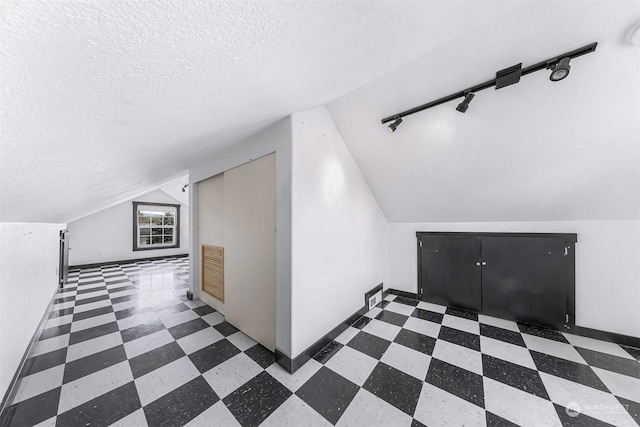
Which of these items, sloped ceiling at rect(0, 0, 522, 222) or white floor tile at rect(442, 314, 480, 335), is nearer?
sloped ceiling at rect(0, 0, 522, 222)

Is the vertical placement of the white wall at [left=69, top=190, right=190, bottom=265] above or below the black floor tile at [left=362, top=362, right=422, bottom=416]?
above

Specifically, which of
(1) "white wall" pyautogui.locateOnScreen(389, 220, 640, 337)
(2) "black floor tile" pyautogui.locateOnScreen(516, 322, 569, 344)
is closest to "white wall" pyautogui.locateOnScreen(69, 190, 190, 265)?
(2) "black floor tile" pyautogui.locateOnScreen(516, 322, 569, 344)

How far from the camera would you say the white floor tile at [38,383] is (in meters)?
1.47

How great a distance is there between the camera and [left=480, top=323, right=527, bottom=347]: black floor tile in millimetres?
2084

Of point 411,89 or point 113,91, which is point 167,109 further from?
point 411,89

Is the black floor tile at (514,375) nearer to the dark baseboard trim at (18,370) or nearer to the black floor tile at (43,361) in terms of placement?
the dark baseboard trim at (18,370)

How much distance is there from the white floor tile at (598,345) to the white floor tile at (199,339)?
3.53 m

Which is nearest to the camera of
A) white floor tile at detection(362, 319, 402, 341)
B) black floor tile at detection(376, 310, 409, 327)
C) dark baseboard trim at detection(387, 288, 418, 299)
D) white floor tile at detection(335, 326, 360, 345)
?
white floor tile at detection(335, 326, 360, 345)

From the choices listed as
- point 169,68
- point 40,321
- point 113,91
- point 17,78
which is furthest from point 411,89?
point 40,321

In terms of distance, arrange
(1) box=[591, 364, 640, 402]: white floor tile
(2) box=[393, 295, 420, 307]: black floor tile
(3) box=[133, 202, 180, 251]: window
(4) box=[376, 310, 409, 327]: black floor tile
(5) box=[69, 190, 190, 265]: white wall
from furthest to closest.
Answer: (3) box=[133, 202, 180, 251]: window
(5) box=[69, 190, 190, 265]: white wall
(2) box=[393, 295, 420, 307]: black floor tile
(4) box=[376, 310, 409, 327]: black floor tile
(1) box=[591, 364, 640, 402]: white floor tile

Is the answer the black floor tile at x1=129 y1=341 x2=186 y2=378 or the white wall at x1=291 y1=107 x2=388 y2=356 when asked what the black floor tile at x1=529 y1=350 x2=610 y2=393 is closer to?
the white wall at x1=291 y1=107 x2=388 y2=356

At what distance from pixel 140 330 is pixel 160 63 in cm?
279

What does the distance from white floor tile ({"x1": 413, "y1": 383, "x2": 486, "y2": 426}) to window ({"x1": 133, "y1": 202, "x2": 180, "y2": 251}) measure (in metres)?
7.19

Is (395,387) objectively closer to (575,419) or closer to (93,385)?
(575,419)
